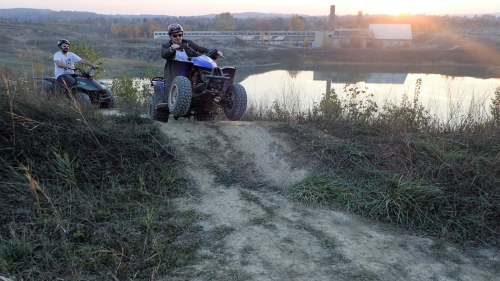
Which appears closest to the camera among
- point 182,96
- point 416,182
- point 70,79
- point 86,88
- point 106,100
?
point 416,182

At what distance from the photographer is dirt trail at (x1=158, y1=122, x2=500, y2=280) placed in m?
2.93

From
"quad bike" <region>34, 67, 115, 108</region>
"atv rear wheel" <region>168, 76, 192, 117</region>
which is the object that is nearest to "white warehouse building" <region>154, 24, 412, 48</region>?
"quad bike" <region>34, 67, 115, 108</region>

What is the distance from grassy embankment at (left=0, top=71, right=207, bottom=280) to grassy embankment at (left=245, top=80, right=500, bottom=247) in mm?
1624

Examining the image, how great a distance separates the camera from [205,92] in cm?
562

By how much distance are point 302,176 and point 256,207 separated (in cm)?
100

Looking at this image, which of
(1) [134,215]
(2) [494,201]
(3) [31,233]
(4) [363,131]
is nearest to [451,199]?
(2) [494,201]

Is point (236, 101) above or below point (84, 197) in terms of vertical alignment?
above

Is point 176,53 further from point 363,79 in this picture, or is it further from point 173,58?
point 363,79

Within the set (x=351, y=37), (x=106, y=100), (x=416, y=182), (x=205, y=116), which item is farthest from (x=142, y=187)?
(x=351, y=37)

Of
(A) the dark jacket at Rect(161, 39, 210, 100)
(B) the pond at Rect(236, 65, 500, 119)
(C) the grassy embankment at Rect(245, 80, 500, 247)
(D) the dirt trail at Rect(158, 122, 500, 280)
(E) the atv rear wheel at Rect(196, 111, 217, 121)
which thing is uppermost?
(A) the dark jacket at Rect(161, 39, 210, 100)

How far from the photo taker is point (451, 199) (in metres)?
4.13

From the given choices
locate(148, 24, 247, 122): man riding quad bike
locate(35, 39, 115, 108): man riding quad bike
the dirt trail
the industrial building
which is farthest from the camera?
the industrial building

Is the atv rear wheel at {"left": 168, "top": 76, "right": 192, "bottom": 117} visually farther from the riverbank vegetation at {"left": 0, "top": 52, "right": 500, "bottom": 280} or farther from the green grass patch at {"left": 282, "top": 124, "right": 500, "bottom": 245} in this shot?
the green grass patch at {"left": 282, "top": 124, "right": 500, "bottom": 245}

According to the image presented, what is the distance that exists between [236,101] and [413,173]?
2.72 m
